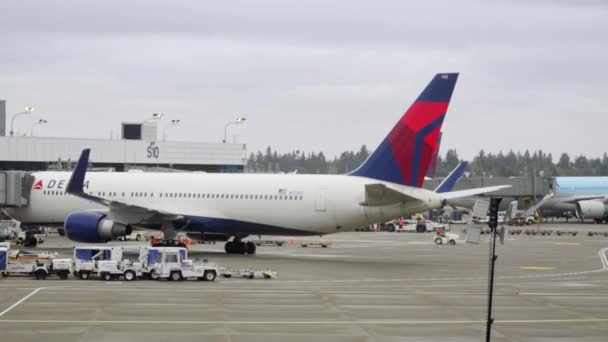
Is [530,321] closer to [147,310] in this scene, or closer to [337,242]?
[147,310]

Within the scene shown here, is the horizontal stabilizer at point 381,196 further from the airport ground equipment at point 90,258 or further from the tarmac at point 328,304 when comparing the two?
the airport ground equipment at point 90,258

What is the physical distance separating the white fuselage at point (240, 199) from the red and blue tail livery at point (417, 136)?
78 cm

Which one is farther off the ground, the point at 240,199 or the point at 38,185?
the point at 38,185

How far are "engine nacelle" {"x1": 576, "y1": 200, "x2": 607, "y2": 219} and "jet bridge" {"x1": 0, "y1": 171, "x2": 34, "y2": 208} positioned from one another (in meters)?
73.6

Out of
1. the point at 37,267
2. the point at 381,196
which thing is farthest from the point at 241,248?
the point at 37,267

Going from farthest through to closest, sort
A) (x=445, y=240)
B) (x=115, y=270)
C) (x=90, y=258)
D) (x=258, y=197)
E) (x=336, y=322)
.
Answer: (x=445, y=240)
(x=258, y=197)
(x=90, y=258)
(x=115, y=270)
(x=336, y=322)

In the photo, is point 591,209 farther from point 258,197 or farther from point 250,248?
point 258,197

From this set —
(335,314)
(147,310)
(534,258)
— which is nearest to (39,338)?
A: (147,310)

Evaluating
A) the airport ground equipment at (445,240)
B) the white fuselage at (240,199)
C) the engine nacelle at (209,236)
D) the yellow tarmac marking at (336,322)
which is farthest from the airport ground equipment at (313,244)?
the yellow tarmac marking at (336,322)

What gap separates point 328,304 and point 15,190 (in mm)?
33104

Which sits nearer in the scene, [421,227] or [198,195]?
[198,195]

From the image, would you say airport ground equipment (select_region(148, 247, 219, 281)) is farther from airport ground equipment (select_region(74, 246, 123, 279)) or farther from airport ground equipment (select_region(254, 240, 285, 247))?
airport ground equipment (select_region(254, 240, 285, 247))

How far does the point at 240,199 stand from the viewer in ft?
185

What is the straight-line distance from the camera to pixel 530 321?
1248 inches
